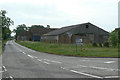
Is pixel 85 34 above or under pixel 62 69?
above

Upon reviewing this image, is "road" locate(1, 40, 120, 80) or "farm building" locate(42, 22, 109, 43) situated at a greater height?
"farm building" locate(42, 22, 109, 43)

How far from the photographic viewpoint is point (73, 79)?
6.93 m

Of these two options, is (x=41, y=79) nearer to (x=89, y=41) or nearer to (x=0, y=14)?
(x=89, y=41)

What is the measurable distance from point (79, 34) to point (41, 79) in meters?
50.0

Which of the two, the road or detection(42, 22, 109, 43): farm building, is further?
detection(42, 22, 109, 43): farm building

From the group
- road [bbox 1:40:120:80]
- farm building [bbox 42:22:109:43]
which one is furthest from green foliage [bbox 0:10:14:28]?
road [bbox 1:40:120:80]

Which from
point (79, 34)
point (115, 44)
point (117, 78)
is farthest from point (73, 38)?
point (117, 78)

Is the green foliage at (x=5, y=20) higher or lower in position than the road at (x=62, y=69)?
higher

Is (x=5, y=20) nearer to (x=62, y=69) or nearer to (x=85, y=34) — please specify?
(x=85, y=34)

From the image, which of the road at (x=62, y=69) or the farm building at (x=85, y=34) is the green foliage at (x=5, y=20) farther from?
the road at (x=62, y=69)

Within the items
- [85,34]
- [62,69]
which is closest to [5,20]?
[85,34]

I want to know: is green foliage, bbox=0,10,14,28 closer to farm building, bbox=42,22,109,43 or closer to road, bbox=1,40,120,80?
farm building, bbox=42,22,109,43

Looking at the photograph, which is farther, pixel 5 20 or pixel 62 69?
pixel 5 20

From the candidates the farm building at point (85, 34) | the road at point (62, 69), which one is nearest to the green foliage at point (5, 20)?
the farm building at point (85, 34)
